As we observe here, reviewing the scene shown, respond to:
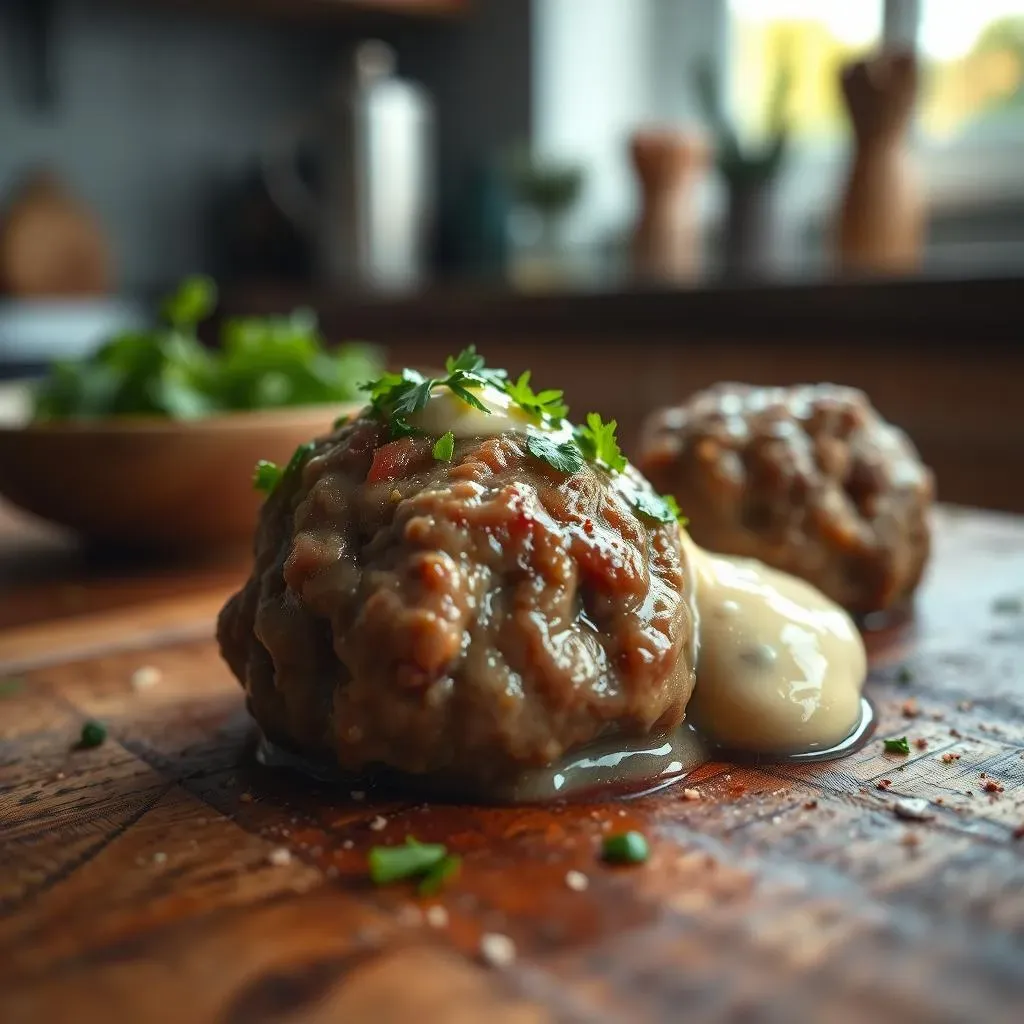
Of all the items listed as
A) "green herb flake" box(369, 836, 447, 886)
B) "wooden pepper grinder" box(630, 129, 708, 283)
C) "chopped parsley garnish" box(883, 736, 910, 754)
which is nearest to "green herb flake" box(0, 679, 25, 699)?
"green herb flake" box(369, 836, 447, 886)

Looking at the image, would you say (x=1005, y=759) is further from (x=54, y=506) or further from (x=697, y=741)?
(x=54, y=506)

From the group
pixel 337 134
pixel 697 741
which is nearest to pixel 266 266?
pixel 337 134

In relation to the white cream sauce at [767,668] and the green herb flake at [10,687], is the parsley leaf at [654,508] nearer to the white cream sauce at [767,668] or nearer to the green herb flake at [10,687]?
the white cream sauce at [767,668]

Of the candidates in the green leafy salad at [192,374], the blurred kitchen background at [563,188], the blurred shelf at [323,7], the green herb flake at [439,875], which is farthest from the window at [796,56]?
the green herb flake at [439,875]

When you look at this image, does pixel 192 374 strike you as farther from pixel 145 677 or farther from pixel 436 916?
pixel 436 916

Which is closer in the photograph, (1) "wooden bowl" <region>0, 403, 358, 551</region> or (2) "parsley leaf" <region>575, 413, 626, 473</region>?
(2) "parsley leaf" <region>575, 413, 626, 473</region>

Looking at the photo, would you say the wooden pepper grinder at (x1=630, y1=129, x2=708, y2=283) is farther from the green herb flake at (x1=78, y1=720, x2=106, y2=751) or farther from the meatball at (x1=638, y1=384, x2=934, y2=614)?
the green herb flake at (x1=78, y1=720, x2=106, y2=751)

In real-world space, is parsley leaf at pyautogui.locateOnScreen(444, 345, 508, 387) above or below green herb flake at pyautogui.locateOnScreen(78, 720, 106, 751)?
above
